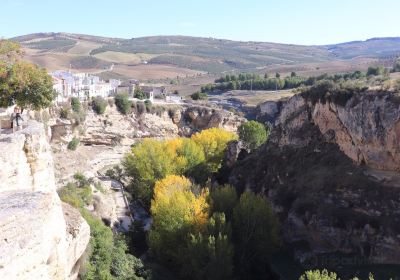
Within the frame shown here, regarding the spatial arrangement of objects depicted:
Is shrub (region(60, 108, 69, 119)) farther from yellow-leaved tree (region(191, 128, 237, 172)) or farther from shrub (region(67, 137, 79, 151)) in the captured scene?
yellow-leaved tree (region(191, 128, 237, 172))

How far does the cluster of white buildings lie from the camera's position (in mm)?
49000

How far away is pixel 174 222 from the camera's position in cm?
2294

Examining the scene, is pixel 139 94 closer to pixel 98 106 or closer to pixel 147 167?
pixel 98 106

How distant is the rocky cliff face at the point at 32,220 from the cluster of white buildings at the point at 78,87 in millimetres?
29506

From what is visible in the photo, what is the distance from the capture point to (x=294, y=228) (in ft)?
86.1

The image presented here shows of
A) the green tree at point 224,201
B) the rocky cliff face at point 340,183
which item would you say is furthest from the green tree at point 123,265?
the rocky cliff face at point 340,183

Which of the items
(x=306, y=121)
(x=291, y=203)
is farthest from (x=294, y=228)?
(x=306, y=121)

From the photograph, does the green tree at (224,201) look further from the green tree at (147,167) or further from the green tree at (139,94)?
the green tree at (139,94)

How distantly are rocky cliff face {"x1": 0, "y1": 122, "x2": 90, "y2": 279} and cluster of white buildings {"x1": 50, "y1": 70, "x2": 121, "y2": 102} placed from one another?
29.5m

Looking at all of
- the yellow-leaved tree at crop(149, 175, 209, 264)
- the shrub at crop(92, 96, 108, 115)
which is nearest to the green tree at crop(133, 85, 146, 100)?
the shrub at crop(92, 96, 108, 115)

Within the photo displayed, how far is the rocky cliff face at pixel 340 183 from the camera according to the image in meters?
23.4

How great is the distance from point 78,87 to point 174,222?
38993mm

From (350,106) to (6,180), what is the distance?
2094 cm

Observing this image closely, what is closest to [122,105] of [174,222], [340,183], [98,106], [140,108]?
[140,108]
